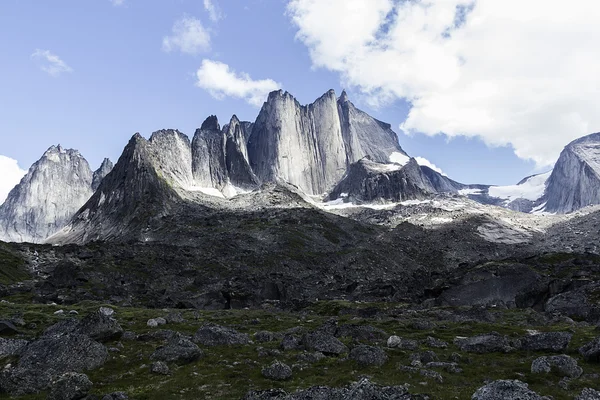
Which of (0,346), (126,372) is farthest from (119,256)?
(126,372)

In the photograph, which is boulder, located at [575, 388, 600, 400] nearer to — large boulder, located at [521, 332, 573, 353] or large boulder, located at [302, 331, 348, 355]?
large boulder, located at [521, 332, 573, 353]

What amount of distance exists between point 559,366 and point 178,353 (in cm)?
2040

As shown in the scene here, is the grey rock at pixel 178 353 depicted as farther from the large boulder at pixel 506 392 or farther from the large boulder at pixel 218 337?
the large boulder at pixel 506 392

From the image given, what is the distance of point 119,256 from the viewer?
319ft

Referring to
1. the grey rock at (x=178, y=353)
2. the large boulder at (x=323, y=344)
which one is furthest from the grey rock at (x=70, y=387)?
the large boulder at (x=323, y=344)

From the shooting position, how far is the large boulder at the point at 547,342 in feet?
85.8

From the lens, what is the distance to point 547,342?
1045 inches

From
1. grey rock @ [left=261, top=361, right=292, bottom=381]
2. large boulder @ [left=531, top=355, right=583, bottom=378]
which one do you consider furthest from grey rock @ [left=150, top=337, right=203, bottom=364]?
large boulder @ [left=531, top=355, right=583, bottom=378]

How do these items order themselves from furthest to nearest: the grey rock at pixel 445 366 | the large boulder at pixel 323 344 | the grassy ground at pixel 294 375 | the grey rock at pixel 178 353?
1. the large boulder at pixel 323 344
2. the grey rock at pixel 178 353
3. the grey rock at pixel 445 366
4. the grassy ground at pixel 294 375

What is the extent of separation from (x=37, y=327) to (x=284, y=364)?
22585 mm

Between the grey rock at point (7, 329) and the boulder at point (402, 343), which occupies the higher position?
the grey rock at point (7, 329)

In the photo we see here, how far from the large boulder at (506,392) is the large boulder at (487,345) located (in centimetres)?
979

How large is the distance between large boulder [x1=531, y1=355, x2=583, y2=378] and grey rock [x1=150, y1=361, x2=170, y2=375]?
18932mm

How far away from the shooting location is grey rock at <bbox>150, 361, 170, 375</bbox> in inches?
920
